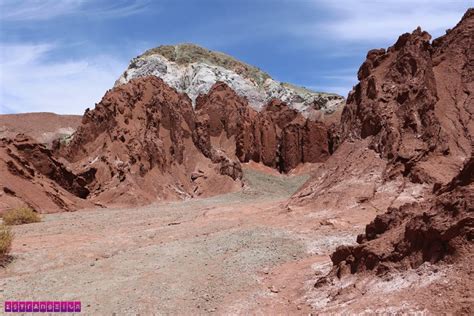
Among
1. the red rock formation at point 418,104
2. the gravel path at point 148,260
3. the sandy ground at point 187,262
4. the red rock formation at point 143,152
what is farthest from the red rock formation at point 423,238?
the red rock formation at point 143,152

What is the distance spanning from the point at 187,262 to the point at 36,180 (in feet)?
66.4

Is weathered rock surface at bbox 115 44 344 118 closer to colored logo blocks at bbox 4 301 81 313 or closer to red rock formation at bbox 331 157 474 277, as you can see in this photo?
red rock formation at bbox 331 157 474 277

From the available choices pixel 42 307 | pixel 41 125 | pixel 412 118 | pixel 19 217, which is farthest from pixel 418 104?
pixel 41 125

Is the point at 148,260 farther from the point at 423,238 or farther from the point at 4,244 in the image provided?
the point at 423,238

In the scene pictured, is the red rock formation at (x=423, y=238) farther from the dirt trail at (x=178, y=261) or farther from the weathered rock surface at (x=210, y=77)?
the weathered rock surface at (x=210, y=77)

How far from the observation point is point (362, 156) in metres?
22.5

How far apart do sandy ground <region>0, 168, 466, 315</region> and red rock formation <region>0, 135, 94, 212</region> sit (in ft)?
19.8

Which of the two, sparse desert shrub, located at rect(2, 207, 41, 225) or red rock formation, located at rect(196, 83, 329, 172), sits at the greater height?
red rock formation, located at rect(196, 83, 329, 172)

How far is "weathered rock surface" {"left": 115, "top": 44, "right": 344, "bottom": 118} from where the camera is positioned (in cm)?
9975

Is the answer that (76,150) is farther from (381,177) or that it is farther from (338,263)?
(338,263)

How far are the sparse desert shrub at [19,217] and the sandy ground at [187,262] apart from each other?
1.37m

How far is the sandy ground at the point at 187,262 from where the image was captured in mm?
11078

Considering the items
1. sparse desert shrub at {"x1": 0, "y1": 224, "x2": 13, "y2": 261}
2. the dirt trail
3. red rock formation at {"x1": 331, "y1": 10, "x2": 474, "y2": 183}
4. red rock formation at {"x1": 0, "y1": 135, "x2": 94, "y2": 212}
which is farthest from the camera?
red rock formation at {"x1": 0, "y1": 135, "x2": 94, "y2": 212}

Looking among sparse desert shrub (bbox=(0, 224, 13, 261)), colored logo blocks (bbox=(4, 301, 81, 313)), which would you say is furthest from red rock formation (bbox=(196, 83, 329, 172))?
colored logo blocks (bbox=(4, 301, 81, 313))
